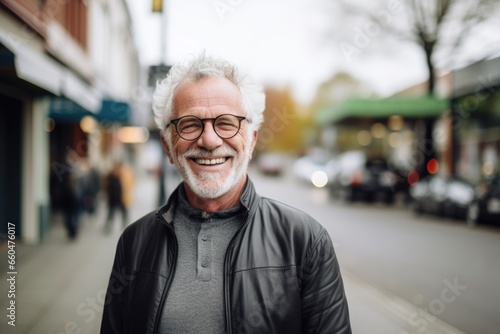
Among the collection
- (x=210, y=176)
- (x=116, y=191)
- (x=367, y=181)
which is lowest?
(x=367, y=181)

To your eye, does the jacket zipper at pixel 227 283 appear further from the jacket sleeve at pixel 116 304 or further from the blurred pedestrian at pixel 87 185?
the blurred pedestrian at pixel 87 185

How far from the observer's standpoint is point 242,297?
1.80 meters

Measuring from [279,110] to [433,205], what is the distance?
144 ft

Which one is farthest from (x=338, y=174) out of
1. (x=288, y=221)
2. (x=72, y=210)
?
(x=288, y=221)

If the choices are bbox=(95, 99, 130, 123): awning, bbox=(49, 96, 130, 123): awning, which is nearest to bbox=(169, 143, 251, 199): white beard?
bbox=(49, 96, 130, 123): awning

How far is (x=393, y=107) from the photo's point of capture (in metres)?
20.2

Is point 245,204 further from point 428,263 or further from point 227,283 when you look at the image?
point 428,263

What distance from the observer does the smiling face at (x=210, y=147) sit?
1904 millimetres

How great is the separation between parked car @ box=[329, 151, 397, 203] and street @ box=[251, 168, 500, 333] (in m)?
3.27

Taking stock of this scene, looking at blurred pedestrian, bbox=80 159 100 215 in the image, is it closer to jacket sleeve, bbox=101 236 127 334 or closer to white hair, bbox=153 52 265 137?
jacket sleeve, bbox=101 236 127 334

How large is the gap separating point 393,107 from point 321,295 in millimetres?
19493

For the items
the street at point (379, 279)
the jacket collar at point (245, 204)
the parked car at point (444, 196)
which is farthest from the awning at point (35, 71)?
the parked car at point (444, 196)

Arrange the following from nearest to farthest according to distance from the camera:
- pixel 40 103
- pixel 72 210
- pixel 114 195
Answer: pixel 72 210, pixel 40 103, pixel 114 195

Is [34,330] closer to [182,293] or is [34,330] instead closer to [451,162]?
[182,293]
